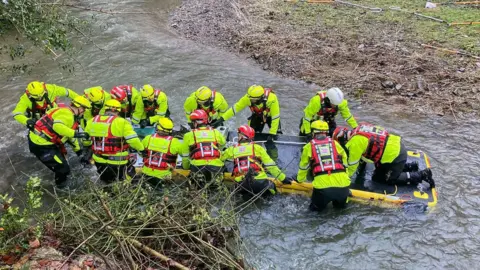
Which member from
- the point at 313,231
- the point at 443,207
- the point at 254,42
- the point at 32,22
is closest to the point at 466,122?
the point at 443,207

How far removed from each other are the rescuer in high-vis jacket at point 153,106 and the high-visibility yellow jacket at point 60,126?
151cm

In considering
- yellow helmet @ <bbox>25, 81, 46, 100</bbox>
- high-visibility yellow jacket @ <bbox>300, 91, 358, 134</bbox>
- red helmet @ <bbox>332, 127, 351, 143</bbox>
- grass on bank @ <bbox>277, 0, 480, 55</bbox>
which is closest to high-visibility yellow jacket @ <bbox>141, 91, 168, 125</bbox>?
yellow helmet @ <bbox>25, 81, 46, 100</bbox>

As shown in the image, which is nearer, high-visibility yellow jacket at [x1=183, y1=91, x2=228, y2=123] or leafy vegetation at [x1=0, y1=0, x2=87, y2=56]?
leafy vegetation at [x1=0, y1=0, x2=87, y2=56]

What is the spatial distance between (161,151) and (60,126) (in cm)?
184

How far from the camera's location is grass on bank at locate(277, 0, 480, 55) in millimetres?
12484

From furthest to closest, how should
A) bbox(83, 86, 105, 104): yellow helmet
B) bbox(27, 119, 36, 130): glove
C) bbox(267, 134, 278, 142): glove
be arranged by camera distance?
bbox(267, 134, 278, 142): glove < bbox(83, 86, 105, 104): yellow helmet < bbox(27, 119, 36, 130): glove

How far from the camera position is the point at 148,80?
11555 mm

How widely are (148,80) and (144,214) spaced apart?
7.65 metres

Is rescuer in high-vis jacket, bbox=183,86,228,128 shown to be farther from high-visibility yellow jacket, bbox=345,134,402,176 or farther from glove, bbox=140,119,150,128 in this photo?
high-visibility yellow jacket, bbox=345,134,402,176

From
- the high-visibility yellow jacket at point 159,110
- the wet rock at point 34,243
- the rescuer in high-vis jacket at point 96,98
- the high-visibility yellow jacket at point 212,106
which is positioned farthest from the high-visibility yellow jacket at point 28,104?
the wet rock at point 34,243

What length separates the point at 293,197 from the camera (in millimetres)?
6738

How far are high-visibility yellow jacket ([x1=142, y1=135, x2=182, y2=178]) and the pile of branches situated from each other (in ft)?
4.15

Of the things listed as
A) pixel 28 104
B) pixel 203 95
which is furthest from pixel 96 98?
pixel 203 95

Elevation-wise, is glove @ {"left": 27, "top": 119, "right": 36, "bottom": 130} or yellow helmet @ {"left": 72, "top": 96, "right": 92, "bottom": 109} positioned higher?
yellow helmet @ {"left": 72, "top": 96, "right": 92, "bottom": 109}
